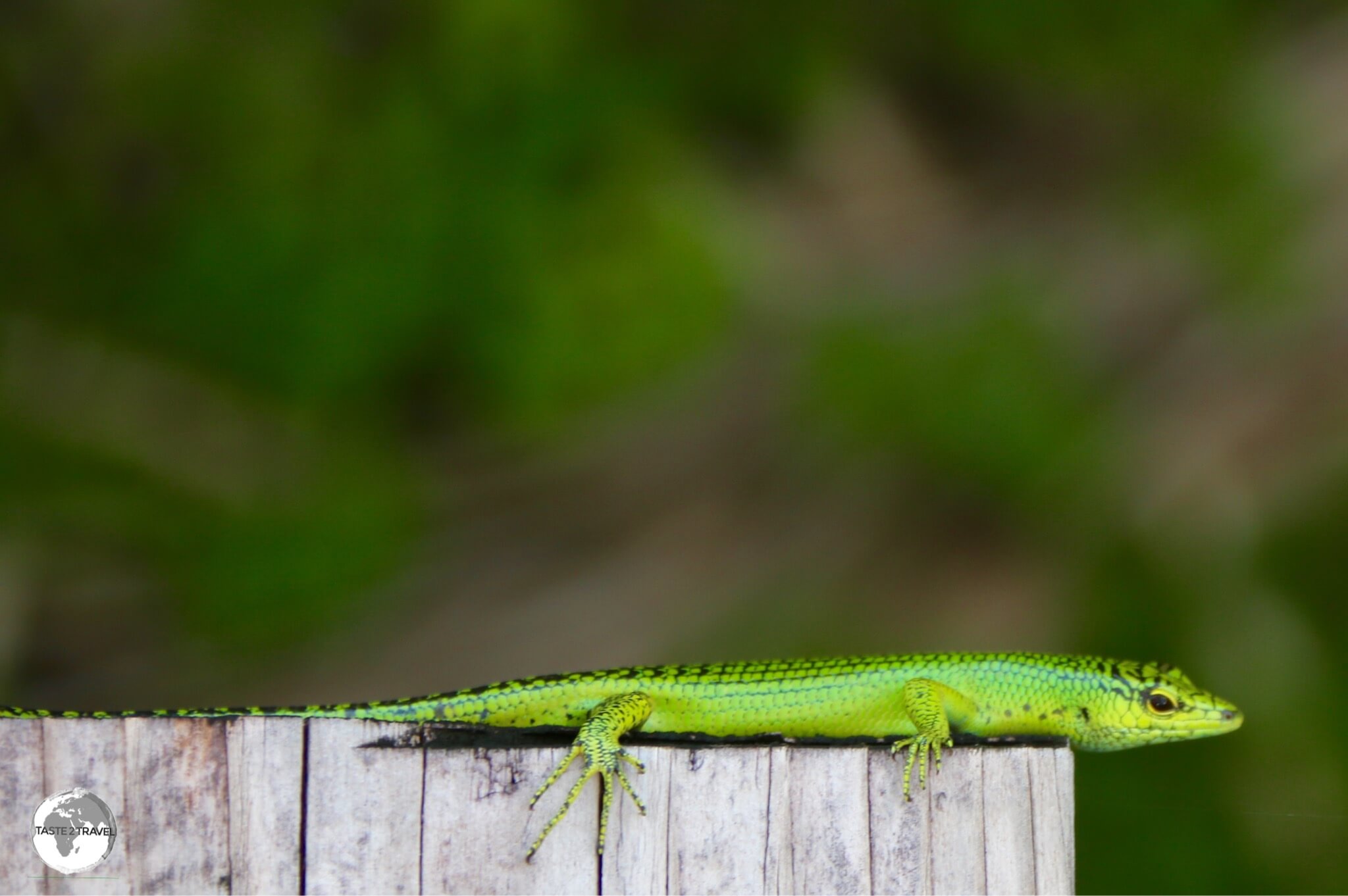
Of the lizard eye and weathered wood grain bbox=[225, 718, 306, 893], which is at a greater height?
the lizard eye

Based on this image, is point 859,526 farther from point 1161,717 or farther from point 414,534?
point 1161,717

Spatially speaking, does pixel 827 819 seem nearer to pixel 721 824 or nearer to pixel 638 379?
pixel 721 824

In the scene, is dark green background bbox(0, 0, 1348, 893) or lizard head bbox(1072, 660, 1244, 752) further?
dark green background bbox(0, 0, 1348, 893)

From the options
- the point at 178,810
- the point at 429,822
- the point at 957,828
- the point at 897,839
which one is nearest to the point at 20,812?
the point at 178,810

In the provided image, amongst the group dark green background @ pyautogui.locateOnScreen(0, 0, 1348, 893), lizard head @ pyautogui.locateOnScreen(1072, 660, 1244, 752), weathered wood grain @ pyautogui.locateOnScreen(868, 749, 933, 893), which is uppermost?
dark green background @ pyautogui.locateOnScreen(0, 0, 1348, 893)

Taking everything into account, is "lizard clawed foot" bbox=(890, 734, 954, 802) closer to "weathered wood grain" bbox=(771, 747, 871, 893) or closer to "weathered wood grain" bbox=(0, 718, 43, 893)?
"weathered wood grain" bbox=(771, 747, 871, 893)

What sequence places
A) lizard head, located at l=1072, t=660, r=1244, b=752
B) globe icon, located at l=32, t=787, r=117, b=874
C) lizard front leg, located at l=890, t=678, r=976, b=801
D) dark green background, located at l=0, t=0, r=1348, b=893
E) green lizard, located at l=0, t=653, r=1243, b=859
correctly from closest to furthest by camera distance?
globe icon, located at l=32, t=787, r=117, b=874 < lizard front leg, located at l=890, t=678, r=976, b=801 < green lizard, located at l=0, t=653, r=1243, b=859 < lizard head, located at l=1072, t=660, r=1244, b=752 < dark green background, located at l=0, t=0, r=1348, b=893

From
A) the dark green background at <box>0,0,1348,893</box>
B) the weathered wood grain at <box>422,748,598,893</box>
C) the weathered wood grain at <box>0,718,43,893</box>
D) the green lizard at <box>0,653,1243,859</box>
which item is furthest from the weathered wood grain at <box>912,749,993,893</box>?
the dark green background at <box>0,0,1348,893</box>
